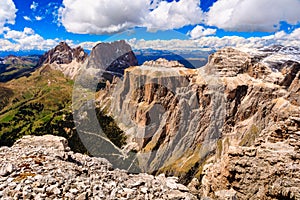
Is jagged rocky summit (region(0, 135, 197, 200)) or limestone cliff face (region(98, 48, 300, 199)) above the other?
jagged rocky summit (region(0, 135, 197, 200))

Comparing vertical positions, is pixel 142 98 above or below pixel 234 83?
below

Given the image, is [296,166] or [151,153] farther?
[151,153]

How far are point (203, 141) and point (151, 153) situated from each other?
92.3 feet

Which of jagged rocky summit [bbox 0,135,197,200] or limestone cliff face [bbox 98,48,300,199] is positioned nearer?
jagged rocky summit [bbox 0,135,197,200]

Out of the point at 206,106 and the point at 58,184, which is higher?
the point at 58,184

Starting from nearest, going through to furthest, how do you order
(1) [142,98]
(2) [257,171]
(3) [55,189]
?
(3) [55,189]
(2) [257,171]
(1) [142,98]

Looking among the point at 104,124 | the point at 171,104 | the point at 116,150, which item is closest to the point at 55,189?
the point at 171,104

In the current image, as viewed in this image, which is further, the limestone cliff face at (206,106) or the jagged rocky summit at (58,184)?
the limestone cliff face at (206,106)

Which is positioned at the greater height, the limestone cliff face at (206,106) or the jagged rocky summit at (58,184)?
the jagged rocky summit at (58,184)

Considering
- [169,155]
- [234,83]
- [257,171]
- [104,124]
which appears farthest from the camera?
[104,124]

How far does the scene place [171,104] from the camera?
14062cm

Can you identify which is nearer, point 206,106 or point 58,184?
point 58,184

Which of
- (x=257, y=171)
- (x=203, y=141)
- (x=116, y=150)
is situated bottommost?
(x=116, y=150)

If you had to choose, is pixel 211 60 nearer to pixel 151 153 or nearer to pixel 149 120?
pixel 149 120
